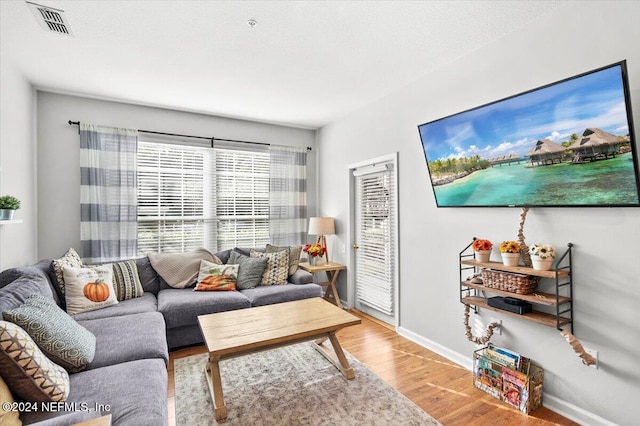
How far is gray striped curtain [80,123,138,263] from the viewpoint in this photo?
3.58 metres

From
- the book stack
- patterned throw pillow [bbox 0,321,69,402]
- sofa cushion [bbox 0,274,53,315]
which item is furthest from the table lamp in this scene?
patterned throw pillow [bbox 0,321,69,402]

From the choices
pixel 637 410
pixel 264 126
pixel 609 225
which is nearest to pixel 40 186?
pixel 264 126

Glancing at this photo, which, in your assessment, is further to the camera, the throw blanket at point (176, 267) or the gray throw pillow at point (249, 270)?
the gray throw pillow at point (249, 270)

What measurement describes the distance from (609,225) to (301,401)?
2260 mm

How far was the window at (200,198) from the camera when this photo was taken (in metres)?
3.99

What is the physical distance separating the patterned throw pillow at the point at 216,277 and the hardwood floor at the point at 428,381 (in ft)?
2.12

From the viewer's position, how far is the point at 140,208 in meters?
3.92

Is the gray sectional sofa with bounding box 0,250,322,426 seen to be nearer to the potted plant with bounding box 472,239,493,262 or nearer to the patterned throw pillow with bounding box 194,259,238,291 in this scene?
the patterned throw pillow with bounding box 194,259,238,291

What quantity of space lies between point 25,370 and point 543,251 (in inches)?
112

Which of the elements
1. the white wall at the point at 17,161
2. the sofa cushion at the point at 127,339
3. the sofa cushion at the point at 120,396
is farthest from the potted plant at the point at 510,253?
the white wall at the point at 17,161

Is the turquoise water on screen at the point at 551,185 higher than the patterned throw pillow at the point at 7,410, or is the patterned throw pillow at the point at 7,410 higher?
the turquoise water on screen at the point at 551,185

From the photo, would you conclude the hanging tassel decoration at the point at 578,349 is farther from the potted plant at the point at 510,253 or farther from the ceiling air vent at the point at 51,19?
the ceiling air vent at the point at 51,19

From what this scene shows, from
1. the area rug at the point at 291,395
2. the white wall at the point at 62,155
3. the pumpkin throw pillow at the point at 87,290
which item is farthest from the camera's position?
the white wall at the point at 62,155

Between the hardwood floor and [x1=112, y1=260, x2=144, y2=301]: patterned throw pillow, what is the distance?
0.79 meters
